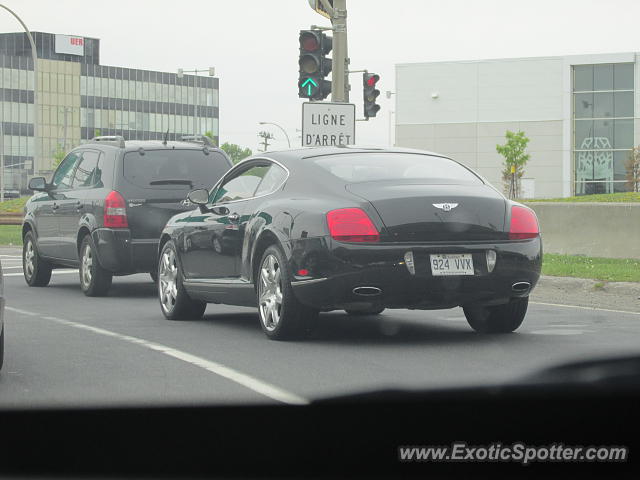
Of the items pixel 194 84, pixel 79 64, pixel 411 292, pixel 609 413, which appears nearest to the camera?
pixel 609 413

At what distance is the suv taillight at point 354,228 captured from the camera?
27.5 feet

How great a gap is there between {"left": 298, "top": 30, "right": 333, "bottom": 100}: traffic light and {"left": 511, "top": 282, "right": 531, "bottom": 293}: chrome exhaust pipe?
10.4 meters

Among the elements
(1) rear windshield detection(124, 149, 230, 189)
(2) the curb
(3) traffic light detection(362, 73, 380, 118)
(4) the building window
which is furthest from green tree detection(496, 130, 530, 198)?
(1) rear windshield detection(124, 149, 230, 189)

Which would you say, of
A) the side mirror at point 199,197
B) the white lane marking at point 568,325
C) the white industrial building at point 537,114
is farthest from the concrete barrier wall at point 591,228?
the white industrial building at point 537,114

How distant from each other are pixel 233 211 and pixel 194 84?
14794 centimetres

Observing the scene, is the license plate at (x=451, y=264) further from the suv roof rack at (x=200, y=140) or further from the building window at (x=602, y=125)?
the building window at (x=602, y=125)

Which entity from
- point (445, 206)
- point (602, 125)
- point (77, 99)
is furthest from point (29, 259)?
point (77, 99)

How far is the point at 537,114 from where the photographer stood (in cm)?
8106

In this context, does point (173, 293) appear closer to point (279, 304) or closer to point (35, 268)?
point (279, 304)

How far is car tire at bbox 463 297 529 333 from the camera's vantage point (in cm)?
927

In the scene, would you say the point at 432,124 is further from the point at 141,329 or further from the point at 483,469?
the point at 483,469

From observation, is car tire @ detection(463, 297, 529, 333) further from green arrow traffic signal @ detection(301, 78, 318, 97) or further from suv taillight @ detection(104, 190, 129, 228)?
green arrow traffic signal @ detection(301, 78, 318, 97)

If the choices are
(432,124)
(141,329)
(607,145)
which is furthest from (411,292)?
(432,124)

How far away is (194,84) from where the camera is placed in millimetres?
155875
